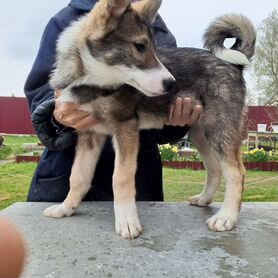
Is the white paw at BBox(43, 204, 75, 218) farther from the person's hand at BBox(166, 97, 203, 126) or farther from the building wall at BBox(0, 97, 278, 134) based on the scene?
the building wall at BBox(0, 97, 278, 134)

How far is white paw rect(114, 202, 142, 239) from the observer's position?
1818mm

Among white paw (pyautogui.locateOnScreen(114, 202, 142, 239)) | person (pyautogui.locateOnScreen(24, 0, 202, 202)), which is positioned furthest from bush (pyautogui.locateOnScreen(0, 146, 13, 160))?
white paw (pyautogui.locateOnScreen(114, 202, 142, 239))

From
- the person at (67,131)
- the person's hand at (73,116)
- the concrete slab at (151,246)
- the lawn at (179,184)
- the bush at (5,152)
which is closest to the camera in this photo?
the concrete slab at (151,246)

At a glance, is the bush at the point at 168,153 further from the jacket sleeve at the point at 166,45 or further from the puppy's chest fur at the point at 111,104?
the puppy's chest fur at the point at 111,104

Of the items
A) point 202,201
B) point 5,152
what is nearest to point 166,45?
point 202,201

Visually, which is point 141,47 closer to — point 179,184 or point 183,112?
point 183,112

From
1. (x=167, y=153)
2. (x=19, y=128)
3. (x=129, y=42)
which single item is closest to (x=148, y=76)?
(x=129, y=42)

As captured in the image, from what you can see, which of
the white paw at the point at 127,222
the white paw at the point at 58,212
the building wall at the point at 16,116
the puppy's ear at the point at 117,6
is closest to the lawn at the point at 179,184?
the white paw at the point at 58,212

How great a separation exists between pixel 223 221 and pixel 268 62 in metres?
19.6

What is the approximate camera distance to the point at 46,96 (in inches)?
Result: 94.8

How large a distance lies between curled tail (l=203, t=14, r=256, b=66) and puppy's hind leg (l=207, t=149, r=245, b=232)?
0.60 m

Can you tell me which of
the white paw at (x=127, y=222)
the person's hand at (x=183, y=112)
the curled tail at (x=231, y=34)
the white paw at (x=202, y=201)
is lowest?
the white paw at (x=202, y=201)

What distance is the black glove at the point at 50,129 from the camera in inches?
88.5

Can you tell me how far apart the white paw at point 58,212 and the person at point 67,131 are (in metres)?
0.36
